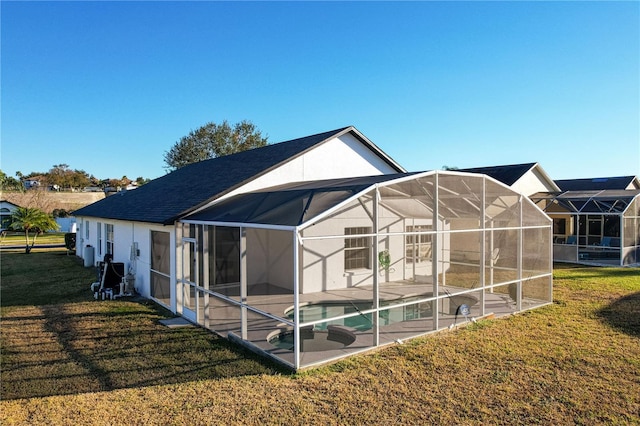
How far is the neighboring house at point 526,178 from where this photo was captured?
25.1 m

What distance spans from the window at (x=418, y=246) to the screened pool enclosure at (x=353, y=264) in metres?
0.05

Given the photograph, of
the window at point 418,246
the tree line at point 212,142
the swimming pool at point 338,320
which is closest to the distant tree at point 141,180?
the tree line at point 212,142

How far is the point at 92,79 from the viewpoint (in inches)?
818

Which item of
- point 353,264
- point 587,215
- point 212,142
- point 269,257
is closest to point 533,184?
point 587,215

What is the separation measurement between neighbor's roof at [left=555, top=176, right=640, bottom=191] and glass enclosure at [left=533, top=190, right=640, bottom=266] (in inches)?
244

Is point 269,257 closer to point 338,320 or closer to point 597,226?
point 338,320

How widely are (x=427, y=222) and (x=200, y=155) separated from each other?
1521 inches

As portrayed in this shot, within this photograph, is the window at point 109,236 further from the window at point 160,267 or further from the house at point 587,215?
the house at point 587,215

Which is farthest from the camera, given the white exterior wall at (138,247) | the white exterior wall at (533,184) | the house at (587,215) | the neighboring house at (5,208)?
the neighboring house at (5,208)

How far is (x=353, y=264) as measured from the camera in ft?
49.1

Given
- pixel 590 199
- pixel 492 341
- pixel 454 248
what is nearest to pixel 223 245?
pixel 492 341

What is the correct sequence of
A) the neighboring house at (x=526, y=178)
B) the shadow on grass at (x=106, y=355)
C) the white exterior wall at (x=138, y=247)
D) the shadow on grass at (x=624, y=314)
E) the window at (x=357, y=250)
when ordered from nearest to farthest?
1. the shadow on grass at (x=106, y=355)
2. the shadow on grass at (x=624, y=314)
3. the white exterior wall at (x=138, y=247)
4. the window at (x=357, y=250)
5. the neighboring house at (x=526, y=178)

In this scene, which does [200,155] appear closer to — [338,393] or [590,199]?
[590,199]

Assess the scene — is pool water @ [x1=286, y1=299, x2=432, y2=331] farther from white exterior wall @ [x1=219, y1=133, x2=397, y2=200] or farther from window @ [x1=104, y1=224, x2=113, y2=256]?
window @ [x1=104, y1=224, x2=113, y2=256]
